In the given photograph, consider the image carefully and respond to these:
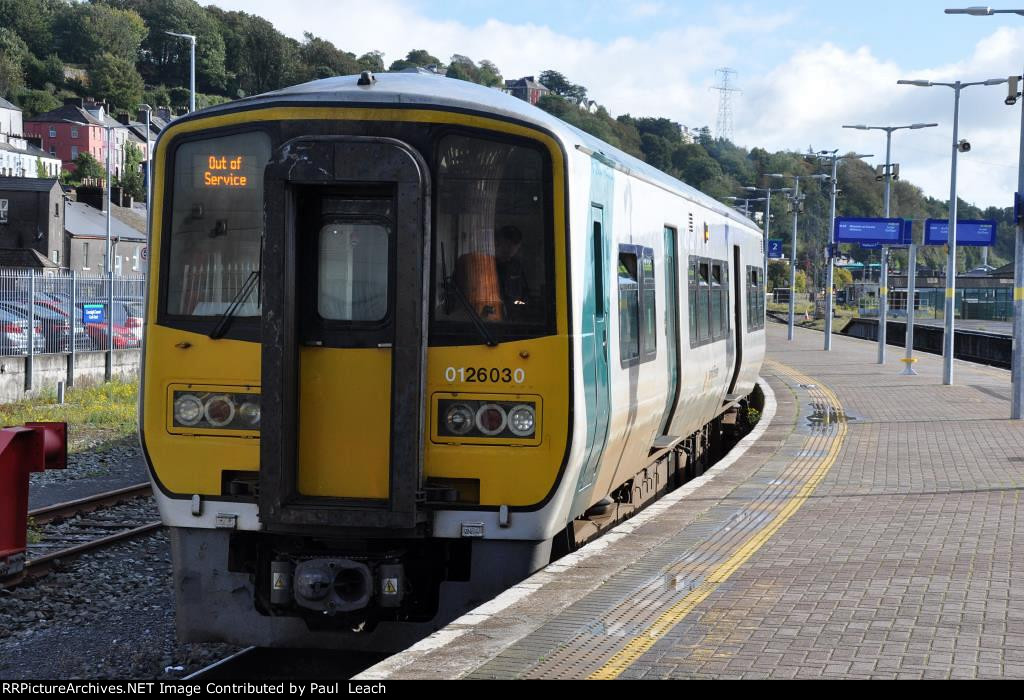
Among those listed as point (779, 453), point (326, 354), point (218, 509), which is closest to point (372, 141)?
point (326, 354)

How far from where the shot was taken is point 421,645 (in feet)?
21.2

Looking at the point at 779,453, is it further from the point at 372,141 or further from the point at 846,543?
the point at 372,141

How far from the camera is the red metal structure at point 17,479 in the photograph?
9805 millimetres

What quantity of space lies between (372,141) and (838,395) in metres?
20.1

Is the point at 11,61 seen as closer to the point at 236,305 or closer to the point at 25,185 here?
the point at 25,185

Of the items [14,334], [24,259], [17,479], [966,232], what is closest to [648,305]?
[17,479]

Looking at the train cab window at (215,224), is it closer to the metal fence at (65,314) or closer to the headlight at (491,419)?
the headlight at (491,419)

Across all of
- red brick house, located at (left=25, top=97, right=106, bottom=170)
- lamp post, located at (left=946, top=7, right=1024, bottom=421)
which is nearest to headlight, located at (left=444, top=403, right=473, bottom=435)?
lamp post, located at (left=946, top=7, right=1024, bottom=421)

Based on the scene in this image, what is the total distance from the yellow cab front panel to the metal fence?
18.0m

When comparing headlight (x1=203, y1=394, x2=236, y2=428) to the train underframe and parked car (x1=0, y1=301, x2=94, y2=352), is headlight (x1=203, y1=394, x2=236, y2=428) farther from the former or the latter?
parked car (x1=0, y1=301, x2=94, y2=352)

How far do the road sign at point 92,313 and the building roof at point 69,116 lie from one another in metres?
102

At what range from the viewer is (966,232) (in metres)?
34.6

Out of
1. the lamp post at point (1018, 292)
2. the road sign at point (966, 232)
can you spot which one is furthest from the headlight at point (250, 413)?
the road sign at point (966, 232)

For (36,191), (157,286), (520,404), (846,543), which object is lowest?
(846,543)
